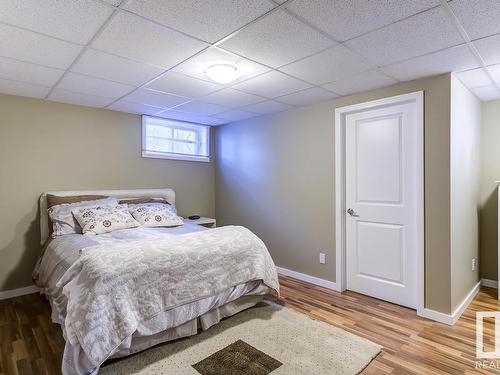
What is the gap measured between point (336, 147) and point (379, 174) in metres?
0.56

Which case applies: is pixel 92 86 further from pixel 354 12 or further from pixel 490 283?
pixel 490 283

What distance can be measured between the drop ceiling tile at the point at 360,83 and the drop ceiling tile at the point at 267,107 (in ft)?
2.40

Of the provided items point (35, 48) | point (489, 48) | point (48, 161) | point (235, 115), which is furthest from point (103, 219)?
point (489, 48)

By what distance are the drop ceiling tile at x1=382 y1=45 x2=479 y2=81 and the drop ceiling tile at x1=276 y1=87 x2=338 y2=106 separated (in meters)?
0.71

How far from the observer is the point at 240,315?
2.69 m

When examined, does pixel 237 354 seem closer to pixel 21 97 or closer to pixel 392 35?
pixel 392 35

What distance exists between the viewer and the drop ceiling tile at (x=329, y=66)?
86.4 inches

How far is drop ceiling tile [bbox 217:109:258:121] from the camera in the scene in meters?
3.97

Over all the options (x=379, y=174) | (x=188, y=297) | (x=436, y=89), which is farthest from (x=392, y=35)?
(x=188, y=297)

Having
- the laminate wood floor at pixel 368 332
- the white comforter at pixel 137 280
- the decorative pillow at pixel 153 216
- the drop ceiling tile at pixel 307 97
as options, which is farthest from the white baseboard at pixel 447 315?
the decorative pillow at pixel 153 216

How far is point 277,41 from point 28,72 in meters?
2.15

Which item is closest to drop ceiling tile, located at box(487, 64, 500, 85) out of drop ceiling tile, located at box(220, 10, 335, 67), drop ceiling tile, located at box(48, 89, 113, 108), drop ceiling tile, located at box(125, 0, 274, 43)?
drop ceiling tile, located at box(220, 10, 335, 67)

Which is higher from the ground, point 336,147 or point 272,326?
point 336,147

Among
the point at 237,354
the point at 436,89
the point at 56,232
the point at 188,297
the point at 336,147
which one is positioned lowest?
the point at 237,354
